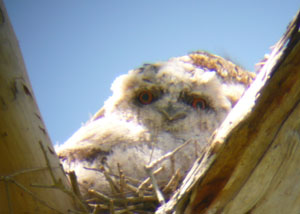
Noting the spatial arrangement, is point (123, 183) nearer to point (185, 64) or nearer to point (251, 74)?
point (185, 64)

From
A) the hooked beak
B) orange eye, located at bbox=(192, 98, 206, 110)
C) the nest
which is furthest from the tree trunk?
orange eye, located at bbox=(192, 98, 206, 110)

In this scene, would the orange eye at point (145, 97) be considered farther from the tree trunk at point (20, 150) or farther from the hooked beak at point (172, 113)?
the tree trunk at point (20, 150)

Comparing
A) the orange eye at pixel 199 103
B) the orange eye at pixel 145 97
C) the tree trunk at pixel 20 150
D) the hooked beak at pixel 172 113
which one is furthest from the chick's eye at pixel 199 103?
the tree trunk at pixel 20 150

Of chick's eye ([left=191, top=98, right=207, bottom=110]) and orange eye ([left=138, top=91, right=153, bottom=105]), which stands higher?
orange eye ([left=138, top=91, right=153, bottom=105])

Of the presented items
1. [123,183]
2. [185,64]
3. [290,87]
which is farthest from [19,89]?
[185,64]

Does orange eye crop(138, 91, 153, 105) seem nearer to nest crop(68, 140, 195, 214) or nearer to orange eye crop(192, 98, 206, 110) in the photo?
orange eye crop(192, 98, 206, 110)

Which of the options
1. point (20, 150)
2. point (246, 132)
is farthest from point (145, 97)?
point (246, 132)

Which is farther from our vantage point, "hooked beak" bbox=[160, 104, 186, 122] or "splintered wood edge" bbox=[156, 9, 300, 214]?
"hooked beak" bbox=[160, 104, 186, 122]
